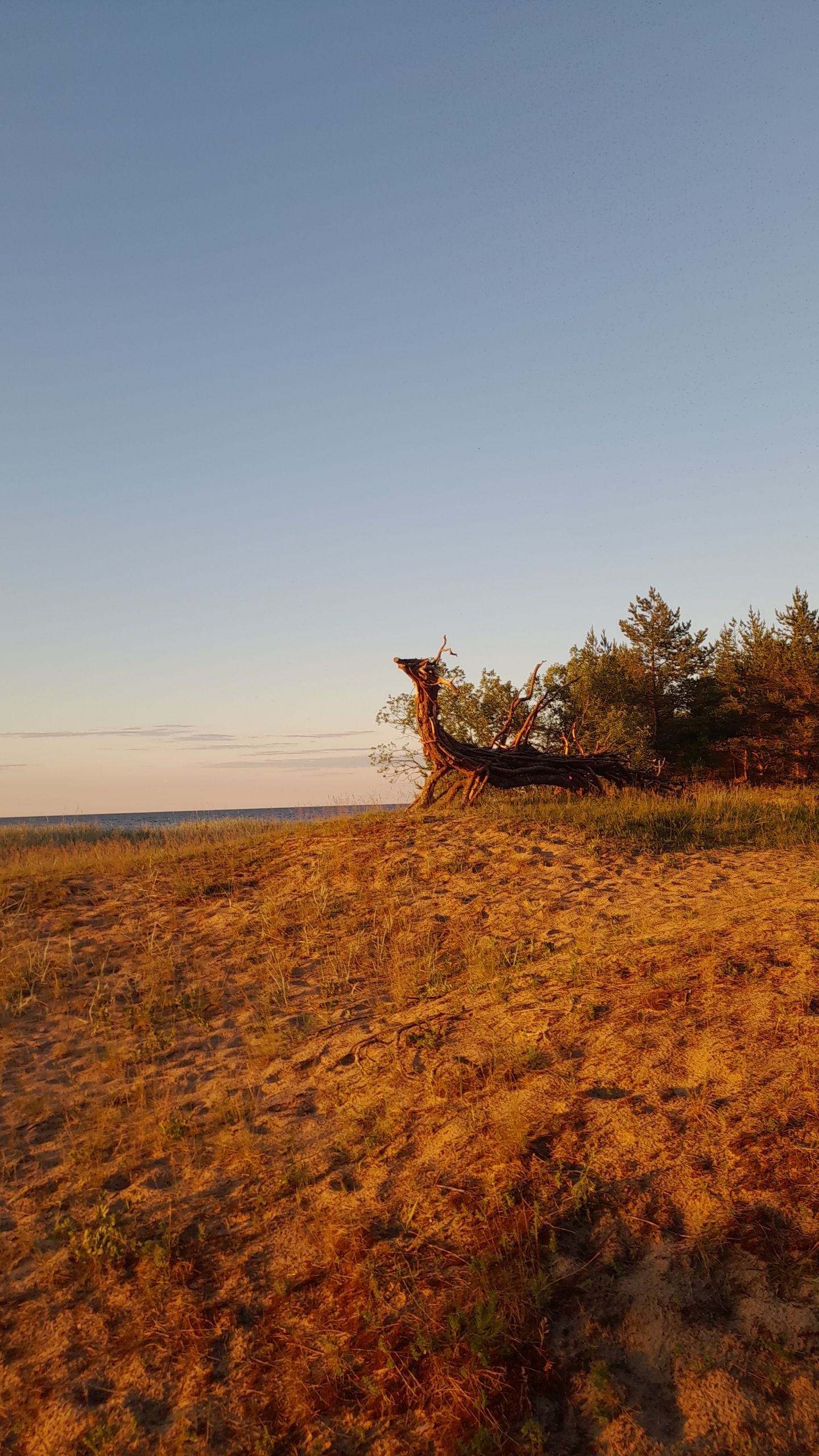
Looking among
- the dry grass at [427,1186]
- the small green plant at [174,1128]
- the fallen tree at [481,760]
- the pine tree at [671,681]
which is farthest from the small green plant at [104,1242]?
the pine tree at [671,681]

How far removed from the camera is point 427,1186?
5.14 m

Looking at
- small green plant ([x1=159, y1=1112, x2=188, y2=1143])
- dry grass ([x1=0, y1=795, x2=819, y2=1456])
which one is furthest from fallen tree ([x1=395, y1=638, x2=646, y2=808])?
small green plant ([x1=159, y1=1112, x2=188, y2=1143])

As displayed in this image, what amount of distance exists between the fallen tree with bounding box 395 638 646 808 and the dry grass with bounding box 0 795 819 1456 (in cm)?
597

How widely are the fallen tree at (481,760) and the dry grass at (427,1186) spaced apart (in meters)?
5.97

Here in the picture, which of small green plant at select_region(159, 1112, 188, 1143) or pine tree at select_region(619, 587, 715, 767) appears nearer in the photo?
small green plant at select_region(159, 1112, 188, 1143)

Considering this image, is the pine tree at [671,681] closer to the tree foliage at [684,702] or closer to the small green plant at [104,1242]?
the tree foliage at [684,702]

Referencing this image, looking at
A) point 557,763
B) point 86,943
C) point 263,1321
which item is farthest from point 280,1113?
point 557,763

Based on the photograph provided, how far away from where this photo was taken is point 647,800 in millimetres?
15633

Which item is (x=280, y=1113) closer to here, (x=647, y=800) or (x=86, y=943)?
(x=86, y=943)

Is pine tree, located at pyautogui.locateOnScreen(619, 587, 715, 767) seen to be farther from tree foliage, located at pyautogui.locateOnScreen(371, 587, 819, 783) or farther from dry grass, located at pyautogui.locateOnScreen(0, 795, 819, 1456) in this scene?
dry grass, located at pyautogui.locateOnScreen(0, 795, 819, 1456)

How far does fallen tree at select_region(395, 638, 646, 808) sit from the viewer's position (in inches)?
638

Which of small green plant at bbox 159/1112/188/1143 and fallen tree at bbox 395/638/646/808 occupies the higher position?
fallen tree at bbox 395/638/646/808

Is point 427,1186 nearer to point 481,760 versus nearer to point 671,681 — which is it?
point 481,760

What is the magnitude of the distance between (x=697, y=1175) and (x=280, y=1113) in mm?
3184
